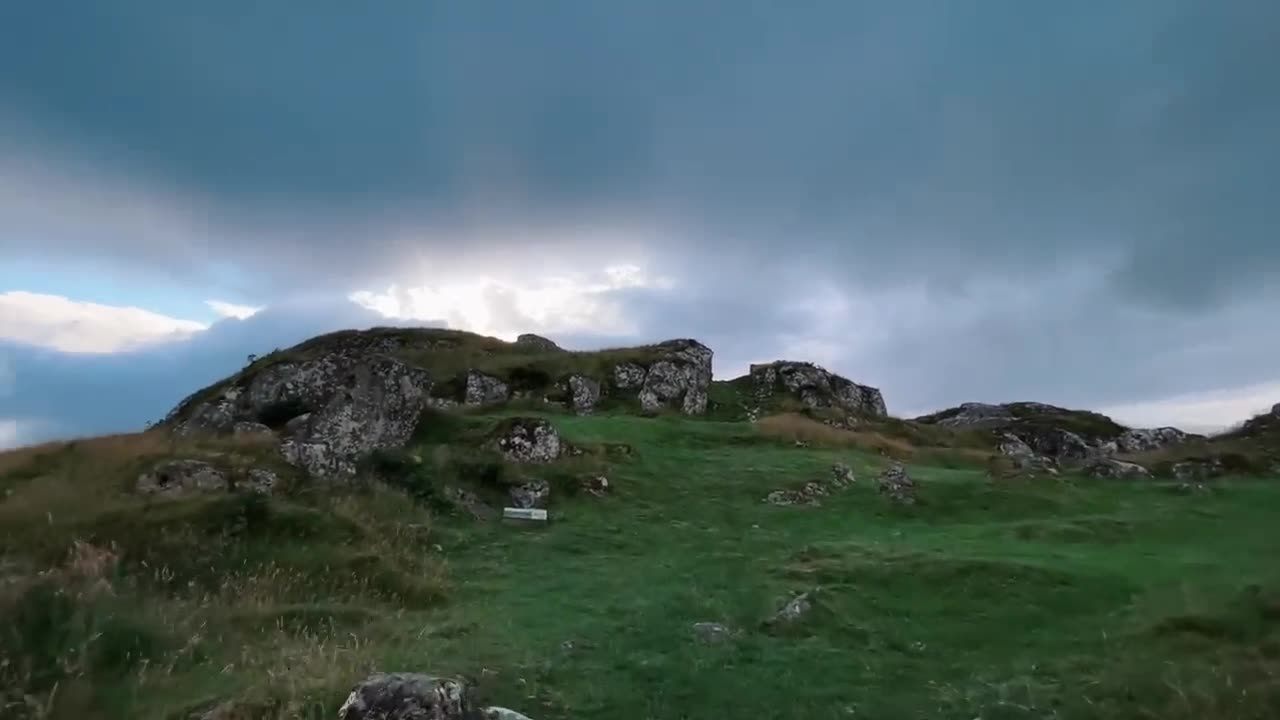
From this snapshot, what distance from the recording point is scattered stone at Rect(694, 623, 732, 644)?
1272cm

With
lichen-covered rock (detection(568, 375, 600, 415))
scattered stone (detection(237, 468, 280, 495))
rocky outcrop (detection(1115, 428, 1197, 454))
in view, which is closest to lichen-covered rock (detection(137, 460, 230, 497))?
scattered stone (detection(237, 468, 280, 495))

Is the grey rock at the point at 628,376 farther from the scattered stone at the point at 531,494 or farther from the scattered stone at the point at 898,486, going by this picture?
the scattered stone at the point at 531,494

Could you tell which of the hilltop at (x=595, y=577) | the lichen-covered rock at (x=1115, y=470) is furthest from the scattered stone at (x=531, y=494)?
the lichen-covered rock at (x=1115, y=470)

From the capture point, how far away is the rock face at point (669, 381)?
4469 cm

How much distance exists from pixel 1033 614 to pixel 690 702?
288 inches

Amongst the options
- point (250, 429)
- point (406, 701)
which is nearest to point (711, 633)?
point (406, 701)

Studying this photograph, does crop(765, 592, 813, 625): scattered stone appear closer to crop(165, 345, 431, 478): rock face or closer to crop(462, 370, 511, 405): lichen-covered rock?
crop(165, 345, 431, 478): rock face

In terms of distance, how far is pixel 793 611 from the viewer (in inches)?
553

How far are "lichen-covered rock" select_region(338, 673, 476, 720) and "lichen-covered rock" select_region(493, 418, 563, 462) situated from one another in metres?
18.5

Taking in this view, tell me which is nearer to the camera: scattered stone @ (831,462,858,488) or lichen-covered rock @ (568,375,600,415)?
scattered stone @ (831,462,858,488)

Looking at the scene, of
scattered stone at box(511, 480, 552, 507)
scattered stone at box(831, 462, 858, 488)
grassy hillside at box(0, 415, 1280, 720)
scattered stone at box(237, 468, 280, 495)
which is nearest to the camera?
grassy hillside at box(0, 415, 1280, 720)

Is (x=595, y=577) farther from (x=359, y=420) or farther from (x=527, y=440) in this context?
(x=359, y=420)

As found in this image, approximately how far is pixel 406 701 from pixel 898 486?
21713mm

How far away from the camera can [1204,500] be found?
26.1 m
